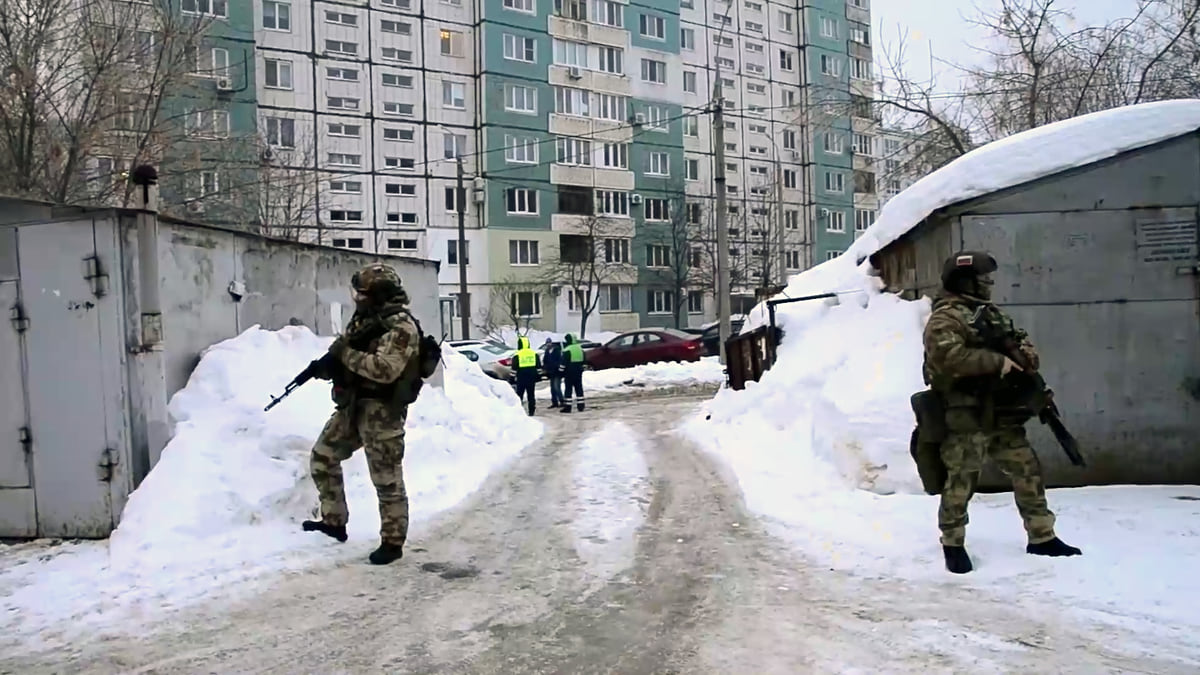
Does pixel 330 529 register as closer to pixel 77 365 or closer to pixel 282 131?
pixel 77 365

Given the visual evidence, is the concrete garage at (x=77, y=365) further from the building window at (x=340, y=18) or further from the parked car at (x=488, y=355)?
the building window at (x=340, y=18)

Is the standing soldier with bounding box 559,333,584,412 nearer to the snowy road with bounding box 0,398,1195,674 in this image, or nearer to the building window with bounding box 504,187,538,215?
the snowy road with bounding box 0,398,1195,674

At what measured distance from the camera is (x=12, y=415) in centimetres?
654

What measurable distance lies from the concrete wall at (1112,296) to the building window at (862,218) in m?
56.3

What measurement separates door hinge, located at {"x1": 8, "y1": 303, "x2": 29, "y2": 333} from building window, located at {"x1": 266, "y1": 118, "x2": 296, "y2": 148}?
34606 millimetres

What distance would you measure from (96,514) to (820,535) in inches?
200

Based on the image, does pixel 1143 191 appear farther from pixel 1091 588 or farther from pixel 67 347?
pixel 67 347

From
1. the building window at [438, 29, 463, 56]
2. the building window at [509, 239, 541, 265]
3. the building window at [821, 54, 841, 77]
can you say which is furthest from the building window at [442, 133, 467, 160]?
the building window at [821, 54, 841, 77]

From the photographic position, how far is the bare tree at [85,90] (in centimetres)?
1406

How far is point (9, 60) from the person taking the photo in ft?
45.6

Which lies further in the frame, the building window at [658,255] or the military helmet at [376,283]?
the building window at [658,255]

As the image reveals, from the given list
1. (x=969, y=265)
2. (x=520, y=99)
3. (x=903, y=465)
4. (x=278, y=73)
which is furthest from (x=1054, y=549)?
(x=520, y=99)

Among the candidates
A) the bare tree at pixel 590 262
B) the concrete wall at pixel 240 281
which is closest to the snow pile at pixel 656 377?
the concrete wall at pixel 240 281

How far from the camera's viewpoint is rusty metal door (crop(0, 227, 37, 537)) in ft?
21.4
